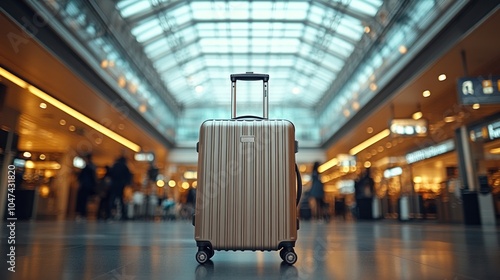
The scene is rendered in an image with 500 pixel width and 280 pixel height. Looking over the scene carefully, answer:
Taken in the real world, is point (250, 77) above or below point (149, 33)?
below

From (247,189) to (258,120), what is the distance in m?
0.41

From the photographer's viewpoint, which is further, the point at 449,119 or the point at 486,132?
the point at 449,119

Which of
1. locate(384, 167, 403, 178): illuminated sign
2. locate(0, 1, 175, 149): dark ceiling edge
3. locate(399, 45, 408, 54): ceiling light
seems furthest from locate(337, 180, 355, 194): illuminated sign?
locate(0, 1, 175, 149): dark ceiling edge

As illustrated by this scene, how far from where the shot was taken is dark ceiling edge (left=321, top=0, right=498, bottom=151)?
714 cm

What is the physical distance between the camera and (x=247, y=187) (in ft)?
6.34

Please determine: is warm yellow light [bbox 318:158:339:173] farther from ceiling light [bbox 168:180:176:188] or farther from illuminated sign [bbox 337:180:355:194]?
ceiling light [bbox 168:180:176:188]

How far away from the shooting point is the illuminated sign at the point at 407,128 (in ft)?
39.7

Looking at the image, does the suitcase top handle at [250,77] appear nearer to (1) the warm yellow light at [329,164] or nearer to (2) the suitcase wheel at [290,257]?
(2) the suitcase wheel at [290,257]

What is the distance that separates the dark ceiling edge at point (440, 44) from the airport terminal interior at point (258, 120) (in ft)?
0.15

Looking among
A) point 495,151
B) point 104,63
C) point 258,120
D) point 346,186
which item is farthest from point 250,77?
point 346,186

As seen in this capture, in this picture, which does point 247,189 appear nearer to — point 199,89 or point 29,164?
point 29,164

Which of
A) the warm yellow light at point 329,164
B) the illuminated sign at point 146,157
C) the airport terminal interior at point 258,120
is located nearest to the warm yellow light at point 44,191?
the airport terminal interior at point 258,120

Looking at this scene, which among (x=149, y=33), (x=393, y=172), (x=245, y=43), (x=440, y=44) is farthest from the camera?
(x=393, y=172)

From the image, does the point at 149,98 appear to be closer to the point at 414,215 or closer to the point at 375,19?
the point at 375,19
